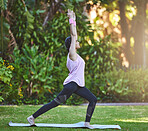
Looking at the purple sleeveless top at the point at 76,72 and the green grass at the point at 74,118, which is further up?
the purple sleeveless top at the point at 76,72

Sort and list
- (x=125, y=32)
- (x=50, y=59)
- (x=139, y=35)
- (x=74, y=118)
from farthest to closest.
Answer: (x=139, y=35) → (x=125, y=32) → (x=50, y=59) → (x=74, y=118)

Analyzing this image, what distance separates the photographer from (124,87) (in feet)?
43.0

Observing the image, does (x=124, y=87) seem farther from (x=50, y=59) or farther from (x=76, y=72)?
(x=76, y=72)

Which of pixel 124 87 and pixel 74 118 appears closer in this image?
pixel 74 118

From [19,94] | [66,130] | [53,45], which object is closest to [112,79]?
[53,45]

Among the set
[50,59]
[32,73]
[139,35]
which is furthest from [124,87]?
[139,35]

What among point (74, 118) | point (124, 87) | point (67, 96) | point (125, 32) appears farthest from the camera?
point (125, 32)

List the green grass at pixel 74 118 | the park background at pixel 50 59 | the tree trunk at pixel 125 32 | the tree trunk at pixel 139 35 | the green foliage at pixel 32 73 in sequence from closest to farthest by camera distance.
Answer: the green grass at pixel 74 118
the green foliage at pixel 32 73
the park background at pixel 50 59
the tree trunk at pixel 125 32
the tree trunk at pixel 139 35

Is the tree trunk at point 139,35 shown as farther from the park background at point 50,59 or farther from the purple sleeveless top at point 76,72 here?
the purple sleeveless top at point 76,72

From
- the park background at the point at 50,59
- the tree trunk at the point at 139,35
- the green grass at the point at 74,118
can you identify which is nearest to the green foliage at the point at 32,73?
the park background at the point at 50,59

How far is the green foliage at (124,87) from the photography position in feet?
42.6

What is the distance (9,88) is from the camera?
34.1ft

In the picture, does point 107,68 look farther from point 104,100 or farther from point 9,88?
point 9,88

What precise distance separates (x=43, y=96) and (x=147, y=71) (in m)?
4.57
